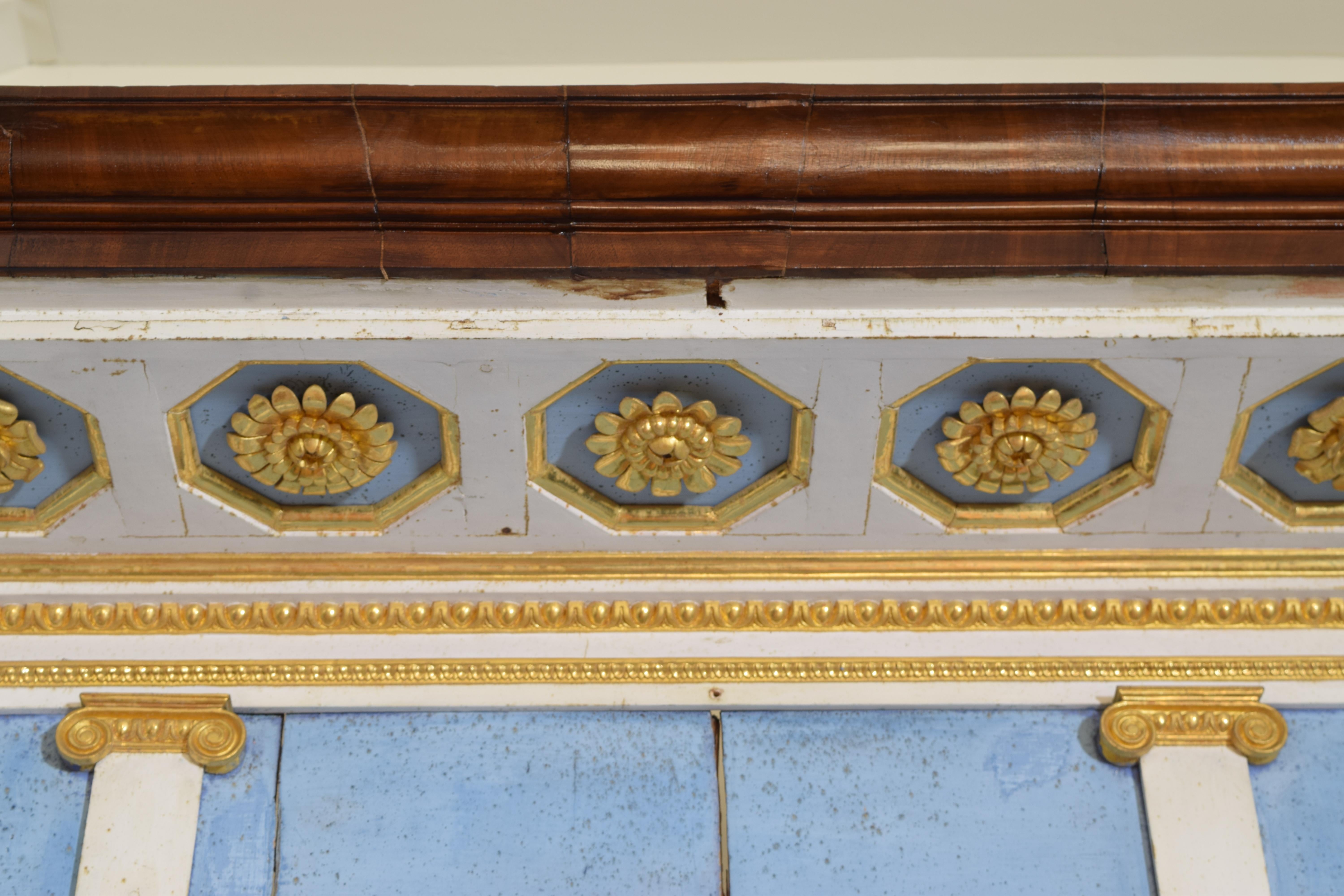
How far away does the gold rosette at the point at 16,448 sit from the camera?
177 centimetres

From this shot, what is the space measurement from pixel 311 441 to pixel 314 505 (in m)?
0.17

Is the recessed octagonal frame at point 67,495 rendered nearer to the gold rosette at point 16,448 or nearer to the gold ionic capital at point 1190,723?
the gold rosette at point 16,448

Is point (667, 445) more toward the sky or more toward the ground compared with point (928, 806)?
more toward the sky

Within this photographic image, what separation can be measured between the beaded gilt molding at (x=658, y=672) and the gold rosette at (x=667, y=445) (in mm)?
279

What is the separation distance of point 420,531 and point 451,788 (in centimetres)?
37

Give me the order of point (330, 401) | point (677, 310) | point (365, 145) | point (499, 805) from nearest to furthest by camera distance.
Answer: point (365, 145), point (677, 310), point (330, 401), point (499, 805)

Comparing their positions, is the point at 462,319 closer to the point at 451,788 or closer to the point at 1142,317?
the point at 451,788

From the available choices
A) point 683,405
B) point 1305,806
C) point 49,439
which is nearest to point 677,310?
point 683,405

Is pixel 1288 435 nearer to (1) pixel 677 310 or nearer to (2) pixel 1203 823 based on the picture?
(2) pixel 1203 823

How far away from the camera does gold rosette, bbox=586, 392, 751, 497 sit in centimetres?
179

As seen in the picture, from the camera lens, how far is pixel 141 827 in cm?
183

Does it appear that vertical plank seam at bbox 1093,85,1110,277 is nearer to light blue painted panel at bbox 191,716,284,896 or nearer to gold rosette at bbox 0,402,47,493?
light blue painted panel at bbox 191,716,284,896

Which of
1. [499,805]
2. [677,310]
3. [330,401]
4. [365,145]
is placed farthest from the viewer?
[499,805]

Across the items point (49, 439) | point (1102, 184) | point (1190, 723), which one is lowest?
point (1190, 723)
